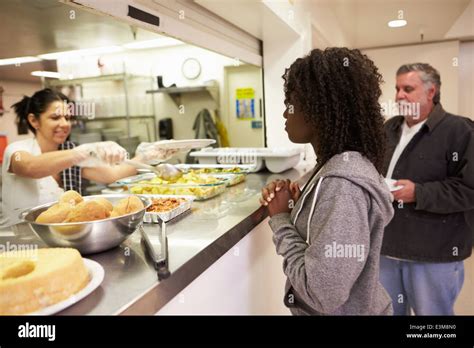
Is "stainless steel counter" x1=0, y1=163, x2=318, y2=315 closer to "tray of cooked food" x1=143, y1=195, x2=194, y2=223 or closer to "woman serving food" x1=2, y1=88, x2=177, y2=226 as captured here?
"tray of cooked food" x1=143, y1=195, x2=194, y2=223

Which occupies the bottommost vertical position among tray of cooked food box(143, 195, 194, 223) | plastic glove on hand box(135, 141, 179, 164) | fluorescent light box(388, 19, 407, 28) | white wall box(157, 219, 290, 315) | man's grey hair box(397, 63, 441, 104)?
white wall box(157, 219, 290, 315)

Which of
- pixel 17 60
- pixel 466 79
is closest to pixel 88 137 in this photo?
pixel 17 60

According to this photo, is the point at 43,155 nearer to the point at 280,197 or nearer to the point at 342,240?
the point at 280,197

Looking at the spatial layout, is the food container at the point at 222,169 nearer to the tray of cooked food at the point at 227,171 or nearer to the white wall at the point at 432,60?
the tray of cooked food at the point at 227,171

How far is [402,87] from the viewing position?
176 cm

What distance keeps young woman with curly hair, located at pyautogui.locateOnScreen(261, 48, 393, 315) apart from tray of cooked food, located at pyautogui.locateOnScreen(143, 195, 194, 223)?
1.18 ft

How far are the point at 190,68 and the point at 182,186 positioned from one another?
2.50 m

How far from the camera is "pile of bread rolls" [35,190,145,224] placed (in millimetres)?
831

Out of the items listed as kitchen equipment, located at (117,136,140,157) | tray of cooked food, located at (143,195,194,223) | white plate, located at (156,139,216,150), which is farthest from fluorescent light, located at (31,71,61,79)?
kitchen equipment, located at (117,136,140,157)

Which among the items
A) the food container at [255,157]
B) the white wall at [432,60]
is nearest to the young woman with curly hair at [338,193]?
the food container at [255,157]

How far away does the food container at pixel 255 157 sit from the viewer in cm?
206

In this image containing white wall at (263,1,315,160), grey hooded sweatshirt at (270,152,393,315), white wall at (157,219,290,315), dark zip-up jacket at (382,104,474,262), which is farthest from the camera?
white wall at (263,1,315,160)

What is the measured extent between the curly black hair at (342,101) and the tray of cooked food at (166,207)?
0.52 m
